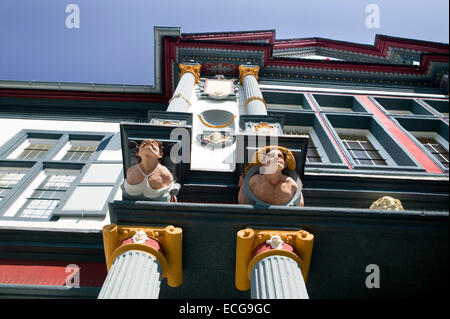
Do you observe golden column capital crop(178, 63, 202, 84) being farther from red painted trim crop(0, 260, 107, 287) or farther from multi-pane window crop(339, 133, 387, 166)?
red painted trim crop(0, 260, 107, 287)

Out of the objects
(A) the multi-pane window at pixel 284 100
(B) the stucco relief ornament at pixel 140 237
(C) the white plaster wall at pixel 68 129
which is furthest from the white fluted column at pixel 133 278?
(A) the multi-pane window at pixel 284 100

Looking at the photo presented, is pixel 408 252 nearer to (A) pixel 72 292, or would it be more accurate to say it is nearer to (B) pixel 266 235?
(B) pixel 266 235

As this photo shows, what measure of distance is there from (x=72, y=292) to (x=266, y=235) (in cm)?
347

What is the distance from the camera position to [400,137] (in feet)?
33.3

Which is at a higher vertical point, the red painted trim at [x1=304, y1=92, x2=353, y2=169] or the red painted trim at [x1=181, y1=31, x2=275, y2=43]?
the red painted trim at [x1=181, y1=31, x2=275, y2=43]

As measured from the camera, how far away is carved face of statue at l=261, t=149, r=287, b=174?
4.91m

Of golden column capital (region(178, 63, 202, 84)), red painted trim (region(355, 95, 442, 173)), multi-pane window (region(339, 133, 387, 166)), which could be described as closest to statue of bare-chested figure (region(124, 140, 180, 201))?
multi-pane window (region(339, 133, 387, 166))

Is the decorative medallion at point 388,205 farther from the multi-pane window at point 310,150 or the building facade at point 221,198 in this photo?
the multi-pane window at point 310,150

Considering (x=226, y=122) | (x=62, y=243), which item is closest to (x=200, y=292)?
(x=62, y=243)

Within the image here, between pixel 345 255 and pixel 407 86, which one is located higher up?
pixel 407 86

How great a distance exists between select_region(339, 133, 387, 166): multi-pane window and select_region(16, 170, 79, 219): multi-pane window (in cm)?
839

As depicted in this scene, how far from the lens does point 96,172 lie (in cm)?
887

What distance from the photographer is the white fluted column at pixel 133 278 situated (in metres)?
3.65

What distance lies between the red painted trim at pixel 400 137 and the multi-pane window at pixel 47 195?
31.8ft
